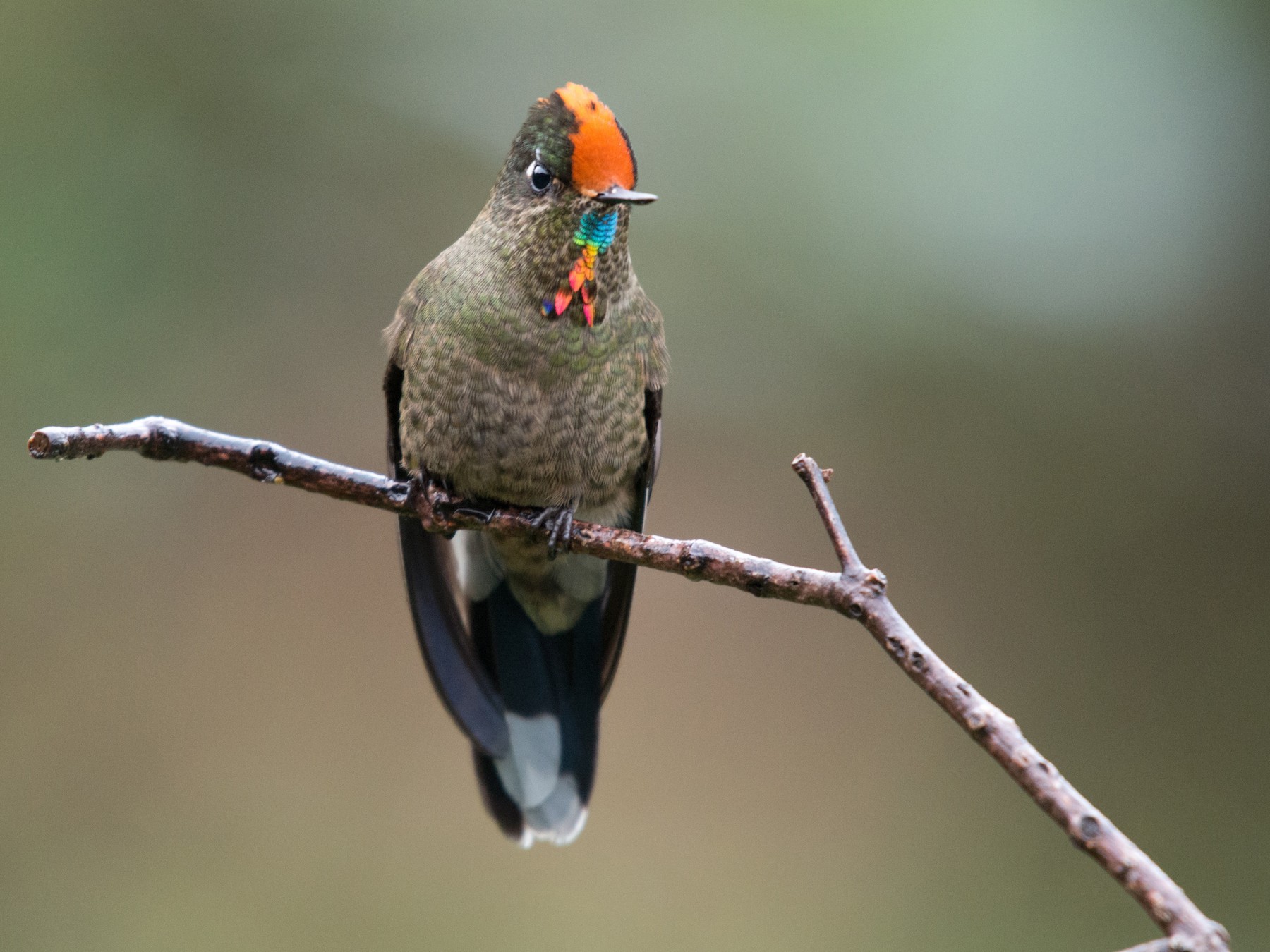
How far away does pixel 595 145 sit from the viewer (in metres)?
2.01

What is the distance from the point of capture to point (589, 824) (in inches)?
156

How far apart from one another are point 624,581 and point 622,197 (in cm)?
99

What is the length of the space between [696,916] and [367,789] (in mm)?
1271

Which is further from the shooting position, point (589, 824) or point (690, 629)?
point (690, 629)

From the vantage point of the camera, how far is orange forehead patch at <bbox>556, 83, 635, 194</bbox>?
2.01 m

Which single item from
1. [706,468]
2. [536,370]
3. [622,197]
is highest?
[706,468]

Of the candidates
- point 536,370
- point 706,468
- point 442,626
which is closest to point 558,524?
point 536,370

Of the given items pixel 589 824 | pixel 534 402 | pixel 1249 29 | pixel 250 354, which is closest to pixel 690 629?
pixel 589 824

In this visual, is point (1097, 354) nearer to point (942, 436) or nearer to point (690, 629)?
point (942, 436)

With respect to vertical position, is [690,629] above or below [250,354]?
below

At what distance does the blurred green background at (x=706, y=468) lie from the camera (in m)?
3.89

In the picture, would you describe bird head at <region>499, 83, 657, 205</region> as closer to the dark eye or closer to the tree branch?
the dark eye

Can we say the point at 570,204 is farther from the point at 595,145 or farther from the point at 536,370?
the point at 536,370

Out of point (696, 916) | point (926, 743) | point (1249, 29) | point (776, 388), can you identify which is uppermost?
point (1249, 29)
